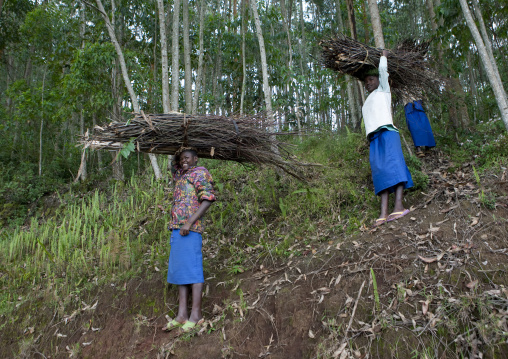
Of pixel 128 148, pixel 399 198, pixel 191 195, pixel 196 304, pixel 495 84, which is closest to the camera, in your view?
pixel 128 148

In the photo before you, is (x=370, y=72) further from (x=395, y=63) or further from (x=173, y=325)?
(x=173, y=325)

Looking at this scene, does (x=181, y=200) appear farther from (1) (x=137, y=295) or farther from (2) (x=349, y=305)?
(2) (x=349, y=305)

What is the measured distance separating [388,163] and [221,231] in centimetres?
245

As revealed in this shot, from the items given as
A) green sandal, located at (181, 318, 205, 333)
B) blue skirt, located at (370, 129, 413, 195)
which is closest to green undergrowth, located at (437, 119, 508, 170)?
blue skirt, located at (370, 129, 413, 195)

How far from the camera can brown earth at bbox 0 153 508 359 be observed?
2430mm

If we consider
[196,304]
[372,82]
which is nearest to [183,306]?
[196,304]

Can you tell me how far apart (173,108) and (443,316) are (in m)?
5.07

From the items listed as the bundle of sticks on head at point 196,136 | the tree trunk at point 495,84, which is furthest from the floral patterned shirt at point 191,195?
the tree trunk at point 495,84

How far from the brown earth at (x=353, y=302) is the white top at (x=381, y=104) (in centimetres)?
101

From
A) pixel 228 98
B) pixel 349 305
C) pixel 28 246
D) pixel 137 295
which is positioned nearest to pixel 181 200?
pixel 137 295

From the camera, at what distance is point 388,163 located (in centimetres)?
362

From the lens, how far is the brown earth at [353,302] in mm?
2430

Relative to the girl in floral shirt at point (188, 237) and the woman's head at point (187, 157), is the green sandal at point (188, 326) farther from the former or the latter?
the woman's head at point (187, 157)

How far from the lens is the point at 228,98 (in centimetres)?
1237
